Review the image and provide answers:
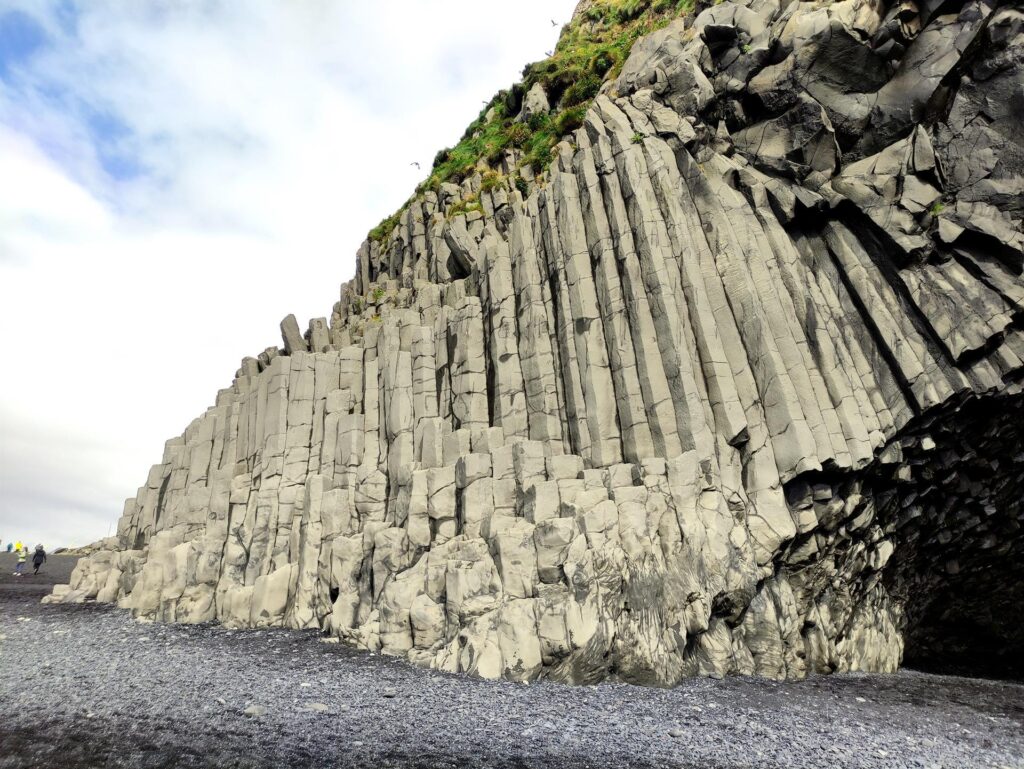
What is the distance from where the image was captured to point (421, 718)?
8758 millimetres

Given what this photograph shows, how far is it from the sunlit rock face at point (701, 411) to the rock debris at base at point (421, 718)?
1.25 m

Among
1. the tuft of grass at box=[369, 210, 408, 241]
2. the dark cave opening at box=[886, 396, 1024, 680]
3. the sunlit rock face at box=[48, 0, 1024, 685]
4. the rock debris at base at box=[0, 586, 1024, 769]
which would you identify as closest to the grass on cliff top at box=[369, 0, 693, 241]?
the tuft of grass at box=[369, 210, 408, 241]

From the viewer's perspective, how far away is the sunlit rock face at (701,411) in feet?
42.7

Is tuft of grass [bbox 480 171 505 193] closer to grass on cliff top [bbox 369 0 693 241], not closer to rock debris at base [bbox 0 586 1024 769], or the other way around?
grass on cliff top [bbox 369 0 693 241]

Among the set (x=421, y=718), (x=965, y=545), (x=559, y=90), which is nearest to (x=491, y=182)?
(x=559, y=90)

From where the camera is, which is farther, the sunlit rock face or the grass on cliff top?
the grass on cliff top

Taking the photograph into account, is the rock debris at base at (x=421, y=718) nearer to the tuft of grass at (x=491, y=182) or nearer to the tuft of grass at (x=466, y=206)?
the tuft of grass at (x=466, y=206)

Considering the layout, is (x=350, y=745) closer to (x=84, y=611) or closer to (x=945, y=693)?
(x=945, y=693)

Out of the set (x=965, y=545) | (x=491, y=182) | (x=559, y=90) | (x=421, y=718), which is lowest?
(x=421, y=718)

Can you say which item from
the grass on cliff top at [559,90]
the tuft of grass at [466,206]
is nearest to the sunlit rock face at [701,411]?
the tuft of grass at [466,206]

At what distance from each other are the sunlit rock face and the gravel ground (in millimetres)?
1273

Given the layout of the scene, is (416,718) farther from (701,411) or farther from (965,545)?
(965,545)

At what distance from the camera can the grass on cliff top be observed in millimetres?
27750

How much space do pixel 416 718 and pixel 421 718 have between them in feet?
0.22
